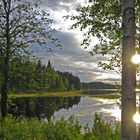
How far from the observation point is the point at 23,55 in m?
25.9

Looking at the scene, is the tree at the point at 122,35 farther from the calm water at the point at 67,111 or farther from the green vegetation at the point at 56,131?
the calm water at the point at 67,111

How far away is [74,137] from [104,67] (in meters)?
3.27

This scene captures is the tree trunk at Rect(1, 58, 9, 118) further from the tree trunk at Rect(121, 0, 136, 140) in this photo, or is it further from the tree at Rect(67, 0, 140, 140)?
the tree trunk at Rect(121, 0, 136, 140)

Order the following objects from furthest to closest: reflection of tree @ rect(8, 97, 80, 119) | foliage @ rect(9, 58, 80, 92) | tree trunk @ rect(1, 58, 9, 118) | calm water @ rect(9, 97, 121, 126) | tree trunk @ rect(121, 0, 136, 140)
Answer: reflection of tree @ rect(8, 97, 80, 119) < calm water @ rect(9, 97, 121, 126) < foliage @ rect(9, 58, 80, 92) < tree trunk @ rect(1, 58, 9, 118) < tree trunk @ rect(121, 0, 136, 140)

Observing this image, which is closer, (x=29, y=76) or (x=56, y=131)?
(x=56, y=131)

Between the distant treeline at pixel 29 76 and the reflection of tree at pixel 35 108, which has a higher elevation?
the distant treeline at pixel 29 76

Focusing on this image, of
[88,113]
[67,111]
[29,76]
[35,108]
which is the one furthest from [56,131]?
[35,108]

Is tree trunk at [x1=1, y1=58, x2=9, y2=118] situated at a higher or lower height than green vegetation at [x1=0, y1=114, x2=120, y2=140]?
higher

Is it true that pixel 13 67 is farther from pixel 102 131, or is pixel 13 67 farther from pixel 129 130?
pixel 129 130

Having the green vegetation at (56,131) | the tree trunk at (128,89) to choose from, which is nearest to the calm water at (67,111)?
the green vegetation at (56,131)

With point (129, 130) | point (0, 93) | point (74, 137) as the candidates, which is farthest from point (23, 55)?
point (129, 130)

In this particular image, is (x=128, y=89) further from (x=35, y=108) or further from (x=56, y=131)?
(x=35, y=108)

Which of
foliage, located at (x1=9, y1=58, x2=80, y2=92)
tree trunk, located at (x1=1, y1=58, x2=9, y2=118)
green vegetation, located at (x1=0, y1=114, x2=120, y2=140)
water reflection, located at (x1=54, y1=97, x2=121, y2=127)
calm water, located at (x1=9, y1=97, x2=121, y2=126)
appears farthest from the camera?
calm water, located at (x1=9, y1=97, x2=121, y2=126)

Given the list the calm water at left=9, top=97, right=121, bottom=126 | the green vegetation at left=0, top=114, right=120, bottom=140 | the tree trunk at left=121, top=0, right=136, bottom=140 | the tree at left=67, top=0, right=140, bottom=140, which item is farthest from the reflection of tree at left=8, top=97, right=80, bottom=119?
the tree trunk at left=121, top=0, right=136, bottom=140
